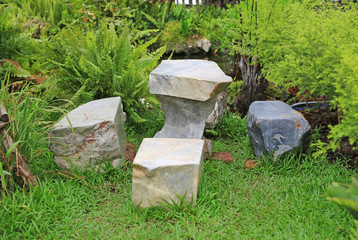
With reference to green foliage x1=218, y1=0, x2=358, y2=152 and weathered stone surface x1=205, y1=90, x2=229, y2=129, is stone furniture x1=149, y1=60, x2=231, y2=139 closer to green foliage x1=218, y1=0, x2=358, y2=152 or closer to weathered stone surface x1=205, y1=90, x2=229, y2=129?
weathered stone surface x1=205, y1=90, x2=229, y2=129

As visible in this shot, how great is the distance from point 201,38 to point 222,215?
7412 mm

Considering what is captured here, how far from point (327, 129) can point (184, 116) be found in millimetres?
1631

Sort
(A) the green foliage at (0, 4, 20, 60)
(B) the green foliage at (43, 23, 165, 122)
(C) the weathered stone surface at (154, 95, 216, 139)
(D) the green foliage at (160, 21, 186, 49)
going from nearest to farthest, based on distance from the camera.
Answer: (C) the weathered stone surface at (154, 95, 216, 139) → (B) the green foliage at (43, 23, 165, 122) → (A) the green foliage at (0, 4, 20, 60) → (D) the green foliage at (160, 21, 186, 49)

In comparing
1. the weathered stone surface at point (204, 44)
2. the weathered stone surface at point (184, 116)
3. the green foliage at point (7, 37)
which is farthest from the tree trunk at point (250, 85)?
Answer: the weathered stone surface at point (204, 44)

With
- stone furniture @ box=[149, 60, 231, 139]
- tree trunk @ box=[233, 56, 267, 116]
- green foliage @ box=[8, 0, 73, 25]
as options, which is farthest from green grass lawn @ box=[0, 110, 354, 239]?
green foliage @ box=[8, 0, 73, 25]

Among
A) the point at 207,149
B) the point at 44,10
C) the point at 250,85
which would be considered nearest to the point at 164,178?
the point at 207,149

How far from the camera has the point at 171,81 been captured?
3555 mm

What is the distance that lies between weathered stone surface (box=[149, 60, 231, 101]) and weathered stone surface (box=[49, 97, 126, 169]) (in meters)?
0.55

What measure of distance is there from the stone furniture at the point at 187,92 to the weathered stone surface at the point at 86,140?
57cm

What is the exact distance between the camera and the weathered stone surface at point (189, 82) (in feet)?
11.2

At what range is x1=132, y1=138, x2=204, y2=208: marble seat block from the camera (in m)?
2.85

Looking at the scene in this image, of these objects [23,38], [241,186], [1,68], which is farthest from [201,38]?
[241,186]

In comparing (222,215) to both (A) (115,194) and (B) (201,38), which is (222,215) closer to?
(A) (115,194)

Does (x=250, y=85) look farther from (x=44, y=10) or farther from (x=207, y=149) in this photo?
(x=44, y=10)
